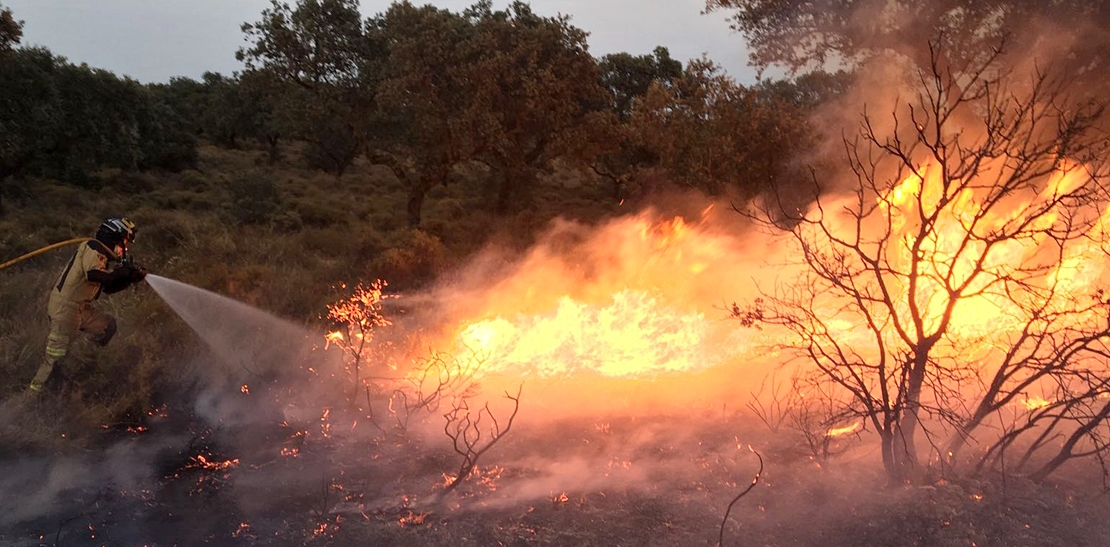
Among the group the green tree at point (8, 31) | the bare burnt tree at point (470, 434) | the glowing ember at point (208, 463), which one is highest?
the green tree at point (8, 31)

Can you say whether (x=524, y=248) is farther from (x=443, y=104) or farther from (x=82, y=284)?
(x=82, y=284)

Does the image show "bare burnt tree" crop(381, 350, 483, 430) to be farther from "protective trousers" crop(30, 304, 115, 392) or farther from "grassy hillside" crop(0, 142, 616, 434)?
"protective trousers" crop(30, 304, 115, 392)

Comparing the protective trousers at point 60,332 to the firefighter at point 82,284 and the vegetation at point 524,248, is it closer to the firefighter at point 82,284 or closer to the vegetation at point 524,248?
the firefighter at point 82,284

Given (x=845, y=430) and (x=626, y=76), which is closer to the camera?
(x=845, y=430)

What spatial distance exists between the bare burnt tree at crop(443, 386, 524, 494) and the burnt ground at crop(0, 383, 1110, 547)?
0.44 ft

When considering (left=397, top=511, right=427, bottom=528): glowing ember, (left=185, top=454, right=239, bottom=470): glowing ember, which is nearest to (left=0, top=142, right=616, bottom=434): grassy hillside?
(left=185, top=454, right=239, bottom=470): glowing ember

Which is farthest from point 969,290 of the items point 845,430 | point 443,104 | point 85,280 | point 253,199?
point 253,199

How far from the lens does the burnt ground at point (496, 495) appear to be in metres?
5.10

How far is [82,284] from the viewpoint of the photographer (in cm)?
645

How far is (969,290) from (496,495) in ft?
24.3

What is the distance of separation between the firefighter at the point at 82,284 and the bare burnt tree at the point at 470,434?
3447mm

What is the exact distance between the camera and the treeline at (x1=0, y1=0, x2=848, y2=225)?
16.3 meters

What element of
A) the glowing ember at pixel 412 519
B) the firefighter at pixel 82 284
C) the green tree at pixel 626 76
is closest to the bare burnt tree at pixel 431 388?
the glowing ember at pixel 412 519

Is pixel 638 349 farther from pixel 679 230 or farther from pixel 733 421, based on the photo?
pixel 679 230
